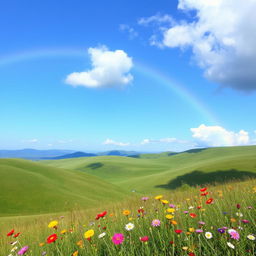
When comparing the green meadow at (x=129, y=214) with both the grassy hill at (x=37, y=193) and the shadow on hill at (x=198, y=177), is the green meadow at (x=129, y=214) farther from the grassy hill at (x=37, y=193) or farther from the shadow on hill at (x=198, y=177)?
the shadow on hill at (x=198, y=177)

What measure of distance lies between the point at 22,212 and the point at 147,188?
176 ft

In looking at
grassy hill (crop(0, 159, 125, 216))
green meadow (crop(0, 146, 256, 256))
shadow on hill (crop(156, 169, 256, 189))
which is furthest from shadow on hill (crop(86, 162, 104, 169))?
grassy hill (crop(0, 159, 125, 216))

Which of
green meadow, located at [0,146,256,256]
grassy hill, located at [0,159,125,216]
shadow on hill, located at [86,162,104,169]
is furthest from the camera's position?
shadow on hill, located at [86,162,104,169]

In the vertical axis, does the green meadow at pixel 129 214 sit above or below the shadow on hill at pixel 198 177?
above

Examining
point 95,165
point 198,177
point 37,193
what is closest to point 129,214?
point 37,193

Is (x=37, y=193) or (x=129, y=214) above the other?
(x=129, y=214)

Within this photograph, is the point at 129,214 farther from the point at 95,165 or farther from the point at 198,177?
the point at 95,165

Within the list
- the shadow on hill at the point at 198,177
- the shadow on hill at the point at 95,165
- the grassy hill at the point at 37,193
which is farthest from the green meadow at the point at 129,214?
the shadow on hill at the point at 95,165

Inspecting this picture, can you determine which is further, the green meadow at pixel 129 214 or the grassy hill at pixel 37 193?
the grassy hill at pixel 37 193

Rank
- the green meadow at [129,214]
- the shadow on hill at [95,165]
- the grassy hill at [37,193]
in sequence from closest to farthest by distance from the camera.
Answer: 1. the green meadow at [129,214]
2. the grassy hill at [37,193]
3. the shadow on hill at [95,165]

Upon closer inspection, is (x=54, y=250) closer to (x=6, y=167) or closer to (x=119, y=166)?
(x=6, y=167)

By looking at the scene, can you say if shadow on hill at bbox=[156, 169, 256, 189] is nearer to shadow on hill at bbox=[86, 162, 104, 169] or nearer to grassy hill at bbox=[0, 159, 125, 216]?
grassy hill at bbox=[0, 159, 125, 216]

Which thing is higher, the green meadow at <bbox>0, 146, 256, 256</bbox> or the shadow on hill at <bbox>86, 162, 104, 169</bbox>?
the green meadow at <bbox>0, 146, 256, 256</bbox>

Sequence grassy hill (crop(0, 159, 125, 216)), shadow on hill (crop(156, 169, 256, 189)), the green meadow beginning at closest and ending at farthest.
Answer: the green meadow
grassy hill (crop(0, 159, 125, 216))
shadow on hill (crop(156, 169, 256, 189))
